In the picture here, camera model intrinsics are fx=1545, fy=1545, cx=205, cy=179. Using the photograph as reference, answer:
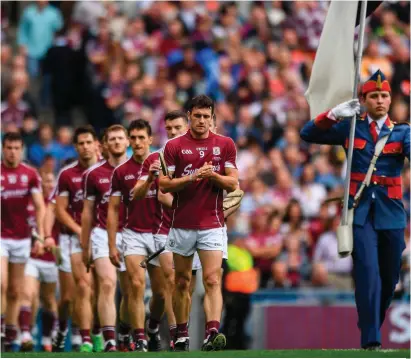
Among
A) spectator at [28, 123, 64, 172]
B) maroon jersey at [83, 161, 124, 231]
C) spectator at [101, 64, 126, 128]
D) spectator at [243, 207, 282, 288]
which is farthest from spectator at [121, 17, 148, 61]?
maroon jersey at [83, 161, 124, 231]

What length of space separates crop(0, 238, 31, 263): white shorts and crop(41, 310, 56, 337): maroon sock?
1452mm

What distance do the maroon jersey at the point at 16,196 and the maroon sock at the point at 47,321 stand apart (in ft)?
5.49

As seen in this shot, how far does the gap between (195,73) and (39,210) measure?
9.64 m

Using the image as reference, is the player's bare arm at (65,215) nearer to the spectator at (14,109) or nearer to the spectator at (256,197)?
the spectator at (256,197)

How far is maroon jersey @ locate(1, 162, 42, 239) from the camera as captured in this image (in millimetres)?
19922

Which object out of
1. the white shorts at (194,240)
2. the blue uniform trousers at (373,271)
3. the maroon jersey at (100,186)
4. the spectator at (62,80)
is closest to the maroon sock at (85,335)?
the maroon jersey at (100,186)

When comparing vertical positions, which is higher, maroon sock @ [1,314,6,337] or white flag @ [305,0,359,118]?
white flag @ [305,0,359,118]

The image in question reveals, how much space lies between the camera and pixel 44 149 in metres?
26.2

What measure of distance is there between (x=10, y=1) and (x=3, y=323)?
9.63 meters

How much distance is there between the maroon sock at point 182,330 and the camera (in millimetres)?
15726

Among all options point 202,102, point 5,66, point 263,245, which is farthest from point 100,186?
point 5,66

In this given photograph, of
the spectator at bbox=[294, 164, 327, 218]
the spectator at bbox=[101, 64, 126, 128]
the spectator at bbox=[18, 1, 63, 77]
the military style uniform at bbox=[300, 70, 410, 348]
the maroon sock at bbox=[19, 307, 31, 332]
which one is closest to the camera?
the military style uniform at bbox=[300, 70, 410, 348]

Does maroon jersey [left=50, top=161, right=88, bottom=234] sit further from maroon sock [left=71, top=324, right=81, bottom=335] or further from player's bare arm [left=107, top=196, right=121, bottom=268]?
player's bare arm [left=107, top=196, right=121, bottom=268]

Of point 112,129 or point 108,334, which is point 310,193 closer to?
point 112,129
